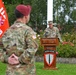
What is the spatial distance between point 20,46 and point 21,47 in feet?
0.06

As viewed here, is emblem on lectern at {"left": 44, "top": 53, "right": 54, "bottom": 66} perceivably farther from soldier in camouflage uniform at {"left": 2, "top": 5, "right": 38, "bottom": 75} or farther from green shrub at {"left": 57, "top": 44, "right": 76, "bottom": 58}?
soldier in camouflage uniform at {"left": 2, "top": 5, "right": 38, "bottom": 75}

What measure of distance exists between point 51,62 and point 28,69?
695 cm

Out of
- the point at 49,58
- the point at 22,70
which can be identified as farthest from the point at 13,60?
the point at 49,58

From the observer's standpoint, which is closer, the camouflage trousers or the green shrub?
the camouflage trousers

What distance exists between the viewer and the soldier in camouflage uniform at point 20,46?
4680mm

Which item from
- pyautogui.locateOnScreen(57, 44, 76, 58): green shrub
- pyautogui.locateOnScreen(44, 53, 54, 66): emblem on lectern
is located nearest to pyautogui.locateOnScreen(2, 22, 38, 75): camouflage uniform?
pyautogui.locateOnScreen(44, 53, 54, 66): emblem on lectern

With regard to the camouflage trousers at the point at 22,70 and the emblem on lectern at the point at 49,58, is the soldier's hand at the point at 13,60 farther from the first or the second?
the emblem on lectern at the point at 49,58

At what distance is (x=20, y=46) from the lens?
4754mm

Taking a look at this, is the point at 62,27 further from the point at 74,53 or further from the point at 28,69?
the point at 28,69

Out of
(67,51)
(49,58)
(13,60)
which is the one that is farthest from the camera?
(67,51)

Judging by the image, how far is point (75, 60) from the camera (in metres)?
14.0

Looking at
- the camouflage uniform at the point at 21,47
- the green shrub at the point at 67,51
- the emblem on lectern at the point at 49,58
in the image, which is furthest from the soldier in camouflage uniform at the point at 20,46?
the green shrub at the point at 67,51

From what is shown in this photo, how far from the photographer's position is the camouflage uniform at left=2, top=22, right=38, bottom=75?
4672 millimetres

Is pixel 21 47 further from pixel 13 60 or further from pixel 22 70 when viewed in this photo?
pixel 22 70
